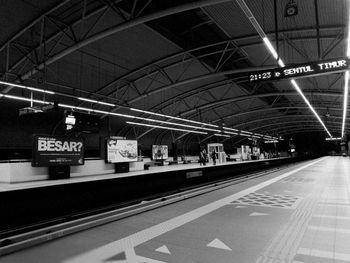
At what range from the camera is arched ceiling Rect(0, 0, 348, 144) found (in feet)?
34.9

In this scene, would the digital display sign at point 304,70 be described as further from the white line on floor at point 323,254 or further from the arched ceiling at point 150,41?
the white line on floor at point 323,254

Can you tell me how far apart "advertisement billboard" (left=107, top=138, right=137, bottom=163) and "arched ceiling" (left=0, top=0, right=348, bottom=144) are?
10.6 ft

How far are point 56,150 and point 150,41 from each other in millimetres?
7595

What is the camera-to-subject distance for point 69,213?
587 cm

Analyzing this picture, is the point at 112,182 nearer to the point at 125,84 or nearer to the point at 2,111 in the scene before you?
the point at 125,84

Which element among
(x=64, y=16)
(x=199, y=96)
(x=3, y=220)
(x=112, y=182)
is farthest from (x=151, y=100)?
(x=3, y=220)

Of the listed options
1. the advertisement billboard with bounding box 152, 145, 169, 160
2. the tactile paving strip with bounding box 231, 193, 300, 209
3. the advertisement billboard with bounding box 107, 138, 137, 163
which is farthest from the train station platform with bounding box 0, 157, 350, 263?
the advertisement billboard with bounding box 152, 145, 169, 160

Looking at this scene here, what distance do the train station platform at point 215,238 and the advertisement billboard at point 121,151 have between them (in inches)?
276

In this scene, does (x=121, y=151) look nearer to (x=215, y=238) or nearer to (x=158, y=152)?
(x=215, y=238)

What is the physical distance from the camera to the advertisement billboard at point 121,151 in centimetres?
1277

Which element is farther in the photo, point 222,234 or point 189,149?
point 189,149

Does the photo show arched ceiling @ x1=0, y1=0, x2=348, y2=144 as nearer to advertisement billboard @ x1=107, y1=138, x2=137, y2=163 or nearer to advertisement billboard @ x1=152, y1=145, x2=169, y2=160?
advertisement billboard @ x1=107, y1=138, x2=137, y2=163

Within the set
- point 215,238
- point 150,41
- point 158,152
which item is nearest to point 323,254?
point 215,238

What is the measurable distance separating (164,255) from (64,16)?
11.6 metres
